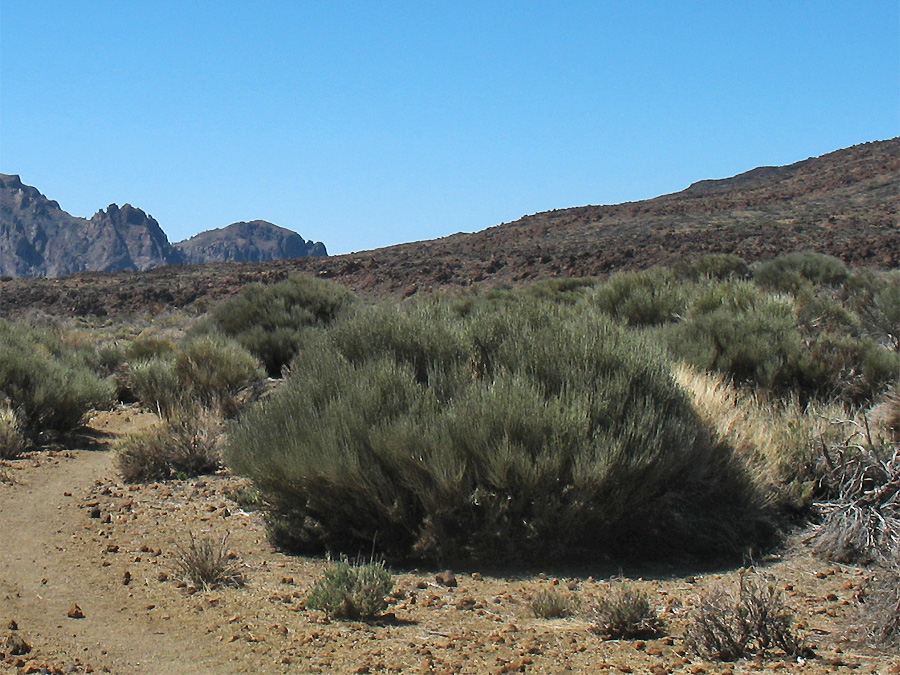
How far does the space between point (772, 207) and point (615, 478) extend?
56.4 metres

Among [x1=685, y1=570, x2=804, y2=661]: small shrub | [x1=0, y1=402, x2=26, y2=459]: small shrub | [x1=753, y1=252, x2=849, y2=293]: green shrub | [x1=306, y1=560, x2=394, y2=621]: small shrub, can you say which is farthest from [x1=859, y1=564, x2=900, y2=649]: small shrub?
[x1=753, y1=252, x2=849, y2=293]: green shrub

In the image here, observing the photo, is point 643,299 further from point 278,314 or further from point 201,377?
point 278,314

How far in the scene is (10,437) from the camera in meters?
10.8

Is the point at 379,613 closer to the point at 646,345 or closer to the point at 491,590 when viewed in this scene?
the point at 491,590

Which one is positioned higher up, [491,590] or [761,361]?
[761,361]

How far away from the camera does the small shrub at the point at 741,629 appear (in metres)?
4.66

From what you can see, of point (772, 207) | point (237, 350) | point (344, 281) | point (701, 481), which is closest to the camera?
point (701, 481)

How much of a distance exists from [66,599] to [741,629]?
4.06m

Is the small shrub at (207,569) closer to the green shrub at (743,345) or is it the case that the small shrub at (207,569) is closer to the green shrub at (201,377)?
the green shrub at (743,345)

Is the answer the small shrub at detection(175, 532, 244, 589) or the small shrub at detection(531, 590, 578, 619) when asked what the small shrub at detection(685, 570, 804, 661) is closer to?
the small shrub at detection(531, 590, 578, 619)

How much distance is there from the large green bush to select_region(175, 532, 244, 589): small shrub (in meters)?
6.14

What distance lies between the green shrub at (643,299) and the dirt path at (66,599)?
9196mm

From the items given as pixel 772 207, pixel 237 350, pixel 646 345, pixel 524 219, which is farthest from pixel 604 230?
pixel 646 345

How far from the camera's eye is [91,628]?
5.38 meters
